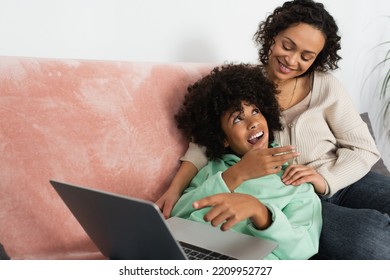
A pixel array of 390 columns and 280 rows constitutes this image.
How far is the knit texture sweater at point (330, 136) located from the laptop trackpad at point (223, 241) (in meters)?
0.34

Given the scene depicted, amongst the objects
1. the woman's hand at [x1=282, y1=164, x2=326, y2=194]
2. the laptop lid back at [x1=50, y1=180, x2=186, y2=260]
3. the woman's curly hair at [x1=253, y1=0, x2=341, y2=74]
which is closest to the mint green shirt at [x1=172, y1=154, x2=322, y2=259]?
the woman's hand at [x1=282, y1=164, x2=326, y2=194]

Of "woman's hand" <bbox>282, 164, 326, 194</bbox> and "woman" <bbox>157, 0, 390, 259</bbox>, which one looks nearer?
"woman's hand" <bbox>282, 164, 326, 194</bbox>

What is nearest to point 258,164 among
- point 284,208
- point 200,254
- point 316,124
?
point 284,208

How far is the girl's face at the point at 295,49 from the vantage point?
4.85ft

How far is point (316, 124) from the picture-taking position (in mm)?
1484

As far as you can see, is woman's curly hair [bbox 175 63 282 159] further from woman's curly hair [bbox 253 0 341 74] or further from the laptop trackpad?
the laptop trackpad

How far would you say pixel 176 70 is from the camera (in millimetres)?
1438

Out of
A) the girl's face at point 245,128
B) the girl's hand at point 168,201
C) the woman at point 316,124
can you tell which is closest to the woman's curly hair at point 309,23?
the woman at point 316,124

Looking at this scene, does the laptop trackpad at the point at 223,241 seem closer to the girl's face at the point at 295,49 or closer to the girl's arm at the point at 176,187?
the girl's arm at the point at 176,187

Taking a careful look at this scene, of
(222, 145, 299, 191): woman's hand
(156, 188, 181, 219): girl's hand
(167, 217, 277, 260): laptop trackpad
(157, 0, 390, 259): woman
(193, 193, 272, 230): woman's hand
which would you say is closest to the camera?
(193, 193, 272, 230): woman's hand

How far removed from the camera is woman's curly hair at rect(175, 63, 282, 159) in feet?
4.54

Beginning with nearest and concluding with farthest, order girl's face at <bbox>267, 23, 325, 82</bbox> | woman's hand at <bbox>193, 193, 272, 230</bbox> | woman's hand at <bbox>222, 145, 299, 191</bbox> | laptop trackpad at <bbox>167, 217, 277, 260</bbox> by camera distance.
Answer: woman's hand at <bbox>193, 193, 272, 230</bbox>, laptop trackpad at <bbox>167, 217, 277, 260</bbox>, woman's hand at <bbox>222, 145, 299, 191</bbox>, girl's face at <bbox>267, 23, 325, 82</bbox>

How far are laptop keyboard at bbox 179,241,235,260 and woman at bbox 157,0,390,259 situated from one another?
24cm

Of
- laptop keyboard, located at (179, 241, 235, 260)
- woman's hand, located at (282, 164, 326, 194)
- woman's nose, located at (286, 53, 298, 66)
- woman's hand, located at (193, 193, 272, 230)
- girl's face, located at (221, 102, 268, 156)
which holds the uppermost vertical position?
woman's nose, located at (286, 53, 298, 66)
